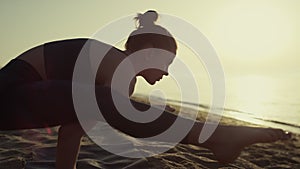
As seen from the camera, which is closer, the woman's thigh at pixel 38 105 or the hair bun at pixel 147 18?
the woman's thigh at pixel 38 105

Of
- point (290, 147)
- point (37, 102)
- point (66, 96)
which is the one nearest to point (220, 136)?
point (66, 96)

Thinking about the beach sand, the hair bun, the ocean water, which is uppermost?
the hair bun

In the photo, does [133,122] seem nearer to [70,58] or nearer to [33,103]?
[33,103]

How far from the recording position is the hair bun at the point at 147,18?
2.74 metres

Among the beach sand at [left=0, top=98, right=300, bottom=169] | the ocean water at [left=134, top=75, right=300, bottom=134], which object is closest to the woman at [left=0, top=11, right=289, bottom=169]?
the beach sand at [left=0, top=98, right=300, bottom=169]

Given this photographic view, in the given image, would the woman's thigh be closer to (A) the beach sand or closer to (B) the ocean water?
(A) the beach sand

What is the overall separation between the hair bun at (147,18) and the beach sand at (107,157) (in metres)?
1.59

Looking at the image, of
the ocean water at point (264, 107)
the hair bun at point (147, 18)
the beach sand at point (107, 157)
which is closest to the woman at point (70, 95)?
the hair bun at point (147, 18)

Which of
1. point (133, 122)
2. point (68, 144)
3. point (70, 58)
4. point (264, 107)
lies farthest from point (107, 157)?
point (264, 107)

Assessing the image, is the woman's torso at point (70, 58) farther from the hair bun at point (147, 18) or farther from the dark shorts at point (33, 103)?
the hair bun at point (147, 18)

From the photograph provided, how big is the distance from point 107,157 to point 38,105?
2109mm

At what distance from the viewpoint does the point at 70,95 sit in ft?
7.00

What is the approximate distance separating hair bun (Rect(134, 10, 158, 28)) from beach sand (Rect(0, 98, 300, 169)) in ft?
5.21

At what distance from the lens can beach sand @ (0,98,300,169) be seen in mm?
3795
